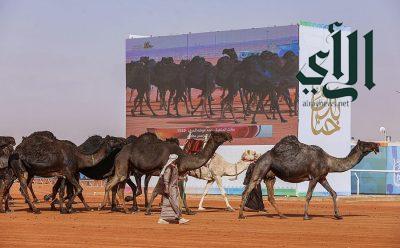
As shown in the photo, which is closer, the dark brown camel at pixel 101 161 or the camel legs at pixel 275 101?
the dark brown camel at pixel 101 161

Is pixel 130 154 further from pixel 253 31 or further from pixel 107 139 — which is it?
pixel 253 31

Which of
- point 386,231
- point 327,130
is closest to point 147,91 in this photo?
point 327,130

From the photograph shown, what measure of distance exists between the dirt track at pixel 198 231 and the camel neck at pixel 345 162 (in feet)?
3.85

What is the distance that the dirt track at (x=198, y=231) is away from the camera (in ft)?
52.9

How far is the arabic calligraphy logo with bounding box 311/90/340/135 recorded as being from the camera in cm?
4334

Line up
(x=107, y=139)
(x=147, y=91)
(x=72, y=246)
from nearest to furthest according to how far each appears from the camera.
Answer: (x=72, y=246) → (x=107, y=139) → (x=147, y=91)

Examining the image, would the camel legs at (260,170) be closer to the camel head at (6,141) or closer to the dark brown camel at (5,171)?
the dark brown camel at (5,171)

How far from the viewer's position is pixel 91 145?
1048 inches

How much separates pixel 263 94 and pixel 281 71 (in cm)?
137

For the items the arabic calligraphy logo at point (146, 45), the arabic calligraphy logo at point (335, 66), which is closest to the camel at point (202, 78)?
the arabic calligraphy logo at point (146, 45)

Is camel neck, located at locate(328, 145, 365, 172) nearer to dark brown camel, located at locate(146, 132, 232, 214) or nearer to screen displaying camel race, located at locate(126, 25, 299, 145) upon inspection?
dark brown camel, located at locate(146, 132, 232, 214)

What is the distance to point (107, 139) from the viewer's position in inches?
1045

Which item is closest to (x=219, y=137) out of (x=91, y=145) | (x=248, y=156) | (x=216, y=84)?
(x=91, y=145)

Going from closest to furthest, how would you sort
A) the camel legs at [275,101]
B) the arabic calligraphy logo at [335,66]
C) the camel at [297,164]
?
the camel at [297,164] → the arabic calligraphy logo at [335,66] → the camel legs at [275,101]
